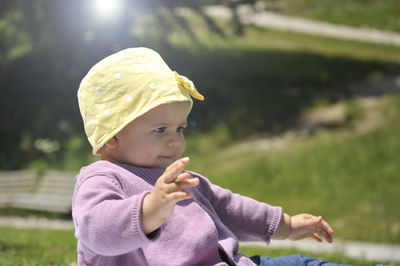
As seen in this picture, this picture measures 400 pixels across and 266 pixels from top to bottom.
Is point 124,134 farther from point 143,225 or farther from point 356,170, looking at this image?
point 356,170

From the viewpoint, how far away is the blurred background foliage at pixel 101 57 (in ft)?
41.0

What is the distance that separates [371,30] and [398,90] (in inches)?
224

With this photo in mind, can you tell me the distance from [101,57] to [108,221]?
1106 cm

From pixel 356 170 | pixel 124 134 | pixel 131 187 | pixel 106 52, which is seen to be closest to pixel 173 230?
pixel 131 187

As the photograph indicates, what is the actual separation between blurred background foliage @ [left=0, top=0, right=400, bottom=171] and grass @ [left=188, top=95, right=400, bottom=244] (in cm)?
165

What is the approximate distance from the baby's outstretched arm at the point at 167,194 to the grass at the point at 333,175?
21.3 feet

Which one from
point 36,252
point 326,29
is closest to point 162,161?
point 36,252

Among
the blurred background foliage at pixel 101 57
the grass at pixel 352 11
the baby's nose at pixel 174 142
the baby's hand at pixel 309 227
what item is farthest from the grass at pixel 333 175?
the grass at pixel 352 11

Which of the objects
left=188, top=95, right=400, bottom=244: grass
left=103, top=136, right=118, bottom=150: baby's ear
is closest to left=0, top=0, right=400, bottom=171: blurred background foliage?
left=188, top=95, right=400, bottom=244: grass

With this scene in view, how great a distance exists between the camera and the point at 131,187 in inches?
95.1

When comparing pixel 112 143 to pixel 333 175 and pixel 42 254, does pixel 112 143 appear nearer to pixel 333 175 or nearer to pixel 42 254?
pixel 42 254

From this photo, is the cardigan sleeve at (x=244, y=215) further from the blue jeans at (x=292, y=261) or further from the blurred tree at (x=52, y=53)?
the blurred tree at (x=52, y=53)

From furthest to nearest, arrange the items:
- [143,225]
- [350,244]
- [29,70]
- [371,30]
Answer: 1. [371,30]
2. [29,70]
3. [350,244]
4. [143,225]

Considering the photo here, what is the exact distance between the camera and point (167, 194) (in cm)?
205
